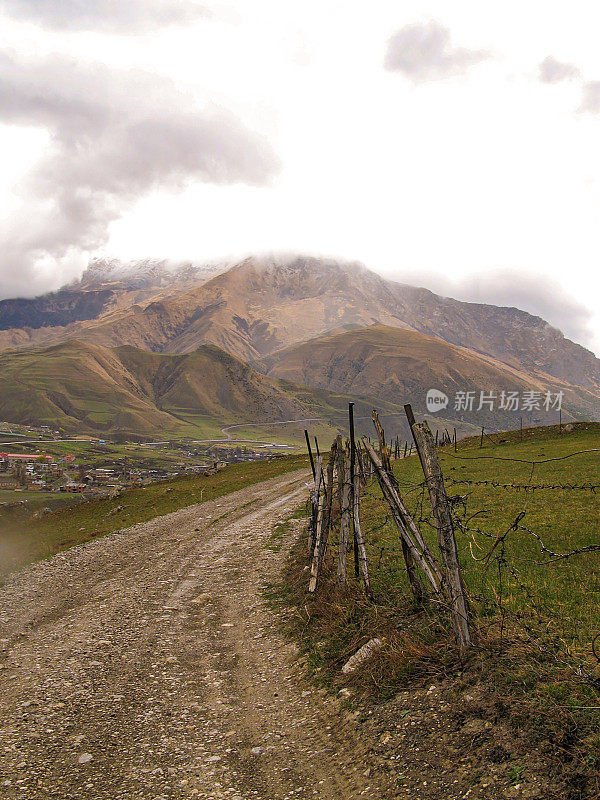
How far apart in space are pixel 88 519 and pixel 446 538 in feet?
120

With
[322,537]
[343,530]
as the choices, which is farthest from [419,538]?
[322,537]

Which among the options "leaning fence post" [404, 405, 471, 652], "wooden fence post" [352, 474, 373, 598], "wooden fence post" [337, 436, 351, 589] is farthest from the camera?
"wooden fence post" [337, 436, 351, 589]

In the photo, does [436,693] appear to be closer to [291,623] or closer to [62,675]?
[291,623]

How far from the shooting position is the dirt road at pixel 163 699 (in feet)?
24.7

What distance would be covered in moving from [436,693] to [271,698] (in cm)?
366

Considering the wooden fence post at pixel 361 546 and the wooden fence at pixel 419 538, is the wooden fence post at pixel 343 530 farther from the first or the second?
the wooden fence post at pixel 361 546

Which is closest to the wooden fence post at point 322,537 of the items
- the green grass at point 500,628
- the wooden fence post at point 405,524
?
the green grass at point 500,628

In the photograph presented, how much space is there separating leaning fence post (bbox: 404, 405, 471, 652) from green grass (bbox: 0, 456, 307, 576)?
21.4 meters

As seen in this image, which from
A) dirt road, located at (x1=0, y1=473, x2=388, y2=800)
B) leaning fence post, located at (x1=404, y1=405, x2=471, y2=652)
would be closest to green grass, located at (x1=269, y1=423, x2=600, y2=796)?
leaning fence post, located at (x1=404, y1=405, x2=471, y2=652)

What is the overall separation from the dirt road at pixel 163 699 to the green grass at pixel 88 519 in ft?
26.8

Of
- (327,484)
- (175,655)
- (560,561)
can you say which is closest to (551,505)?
(560,561)

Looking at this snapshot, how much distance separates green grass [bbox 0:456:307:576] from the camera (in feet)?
91.2

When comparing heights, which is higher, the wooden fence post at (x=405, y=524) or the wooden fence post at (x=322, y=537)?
the wooden fence post at (x=405, y=524)

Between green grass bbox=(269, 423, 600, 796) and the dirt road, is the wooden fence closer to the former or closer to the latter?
green grass bbox=(269, 423, 600, 796)
